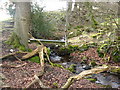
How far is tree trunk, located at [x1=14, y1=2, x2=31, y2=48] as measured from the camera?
20.6ft

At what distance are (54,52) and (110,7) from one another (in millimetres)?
5153

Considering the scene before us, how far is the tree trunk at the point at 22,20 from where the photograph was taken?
247 inches

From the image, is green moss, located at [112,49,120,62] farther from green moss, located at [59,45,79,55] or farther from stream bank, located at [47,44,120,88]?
green moss, located at [59,45,79,55]

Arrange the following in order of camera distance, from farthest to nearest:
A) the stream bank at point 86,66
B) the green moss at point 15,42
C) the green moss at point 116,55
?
the green moss at point 116,55 < the green moss at point 15,42 < the stream bank at point 86,66

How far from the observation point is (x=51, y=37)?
13.4 metres

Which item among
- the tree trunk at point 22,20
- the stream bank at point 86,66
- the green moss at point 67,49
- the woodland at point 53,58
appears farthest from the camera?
the green moss at point 67,49

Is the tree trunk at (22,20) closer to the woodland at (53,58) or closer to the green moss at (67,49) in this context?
the woodland at (53,58)

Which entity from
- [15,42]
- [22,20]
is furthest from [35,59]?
[22,20]

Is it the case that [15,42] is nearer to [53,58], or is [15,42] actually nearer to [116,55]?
[53,58]

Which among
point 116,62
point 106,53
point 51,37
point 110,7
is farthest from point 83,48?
point 51,37

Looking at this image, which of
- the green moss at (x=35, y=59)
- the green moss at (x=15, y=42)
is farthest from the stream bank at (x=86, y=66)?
the green moss at (x=15, y=42)

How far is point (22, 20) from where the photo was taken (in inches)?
251

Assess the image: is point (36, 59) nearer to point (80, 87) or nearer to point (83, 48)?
point (80, 87)

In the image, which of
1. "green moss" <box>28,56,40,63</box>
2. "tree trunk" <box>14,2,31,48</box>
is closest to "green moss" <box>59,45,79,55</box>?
"tree trunk" <box>14,2,31,48</box>
